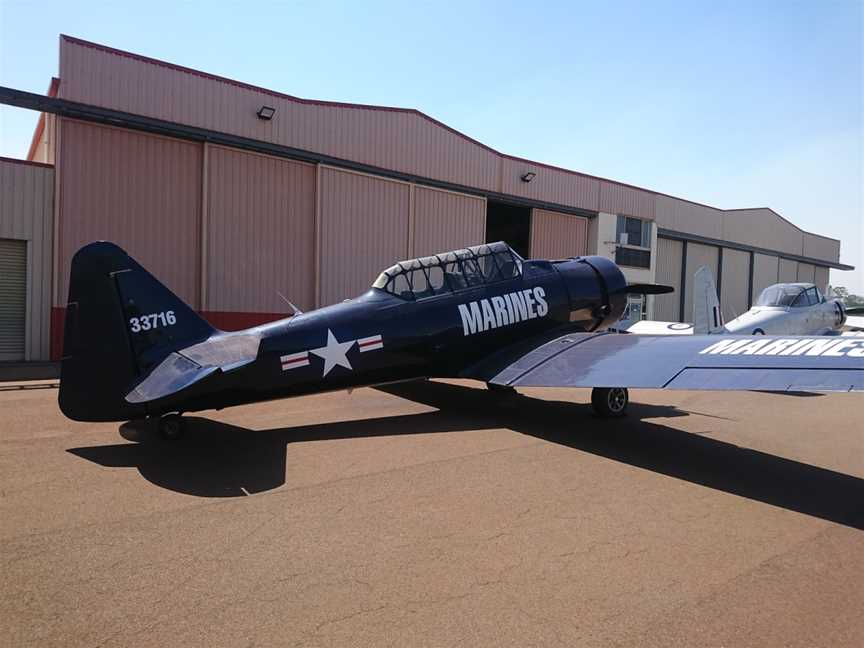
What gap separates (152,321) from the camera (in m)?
5.74

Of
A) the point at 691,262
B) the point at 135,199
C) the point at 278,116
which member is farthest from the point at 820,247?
the point at 135,199

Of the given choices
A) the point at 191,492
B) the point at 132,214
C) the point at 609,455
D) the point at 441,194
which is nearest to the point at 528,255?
the point at 441,194

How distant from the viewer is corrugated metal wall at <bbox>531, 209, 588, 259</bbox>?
73.0 ft

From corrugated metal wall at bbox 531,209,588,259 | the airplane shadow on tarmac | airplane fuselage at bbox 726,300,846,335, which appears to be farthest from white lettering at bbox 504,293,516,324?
corrugated metal wall at bbox 531,209,588,259

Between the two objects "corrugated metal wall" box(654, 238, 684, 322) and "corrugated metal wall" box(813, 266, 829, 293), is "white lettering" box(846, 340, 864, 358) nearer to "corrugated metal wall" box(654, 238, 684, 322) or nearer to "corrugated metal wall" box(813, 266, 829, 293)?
"corrugated metal wall" box(654, 238, 684, 322)

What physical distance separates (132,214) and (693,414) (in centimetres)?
1282

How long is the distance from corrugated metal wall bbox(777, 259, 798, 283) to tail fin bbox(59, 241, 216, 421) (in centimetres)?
4018

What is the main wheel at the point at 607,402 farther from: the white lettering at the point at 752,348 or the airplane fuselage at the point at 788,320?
the airplane fuselage at the point at 788,320

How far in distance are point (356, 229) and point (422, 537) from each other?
14055mm

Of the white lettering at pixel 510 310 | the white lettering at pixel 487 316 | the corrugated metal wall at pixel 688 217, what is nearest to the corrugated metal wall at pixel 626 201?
the corrugated metal wall at pixel 688 217

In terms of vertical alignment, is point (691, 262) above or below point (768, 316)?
above

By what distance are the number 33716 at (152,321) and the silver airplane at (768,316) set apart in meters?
10.6

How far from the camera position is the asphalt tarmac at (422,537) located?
2.58m

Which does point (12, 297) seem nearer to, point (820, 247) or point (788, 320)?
point (788, 320)
